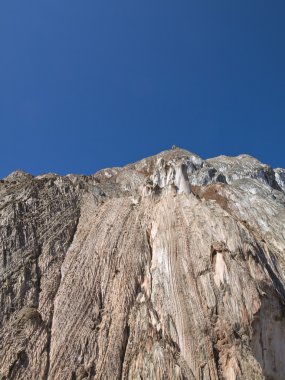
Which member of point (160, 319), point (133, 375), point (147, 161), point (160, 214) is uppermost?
point (147, 161)

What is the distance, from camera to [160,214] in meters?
28.0

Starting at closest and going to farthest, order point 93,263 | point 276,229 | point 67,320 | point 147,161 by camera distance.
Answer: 1. point 67,320
2. point 93,263
3. point 276,229
4. point 147,161

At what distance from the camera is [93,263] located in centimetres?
2388

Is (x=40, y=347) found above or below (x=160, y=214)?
below

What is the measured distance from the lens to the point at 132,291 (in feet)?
72.0

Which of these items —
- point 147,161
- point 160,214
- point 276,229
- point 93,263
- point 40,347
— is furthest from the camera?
point 147,161

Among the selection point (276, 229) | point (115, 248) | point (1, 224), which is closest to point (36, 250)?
point (1, 224)

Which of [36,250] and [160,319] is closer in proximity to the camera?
[160,319]

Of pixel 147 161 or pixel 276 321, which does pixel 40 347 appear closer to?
pixel 276 321

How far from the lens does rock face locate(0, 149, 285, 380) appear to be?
18.0 m

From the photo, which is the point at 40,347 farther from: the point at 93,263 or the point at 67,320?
the point at 93,263

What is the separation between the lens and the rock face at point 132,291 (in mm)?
17953

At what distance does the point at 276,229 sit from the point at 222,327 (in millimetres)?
19836

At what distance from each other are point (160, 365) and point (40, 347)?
234 inches
